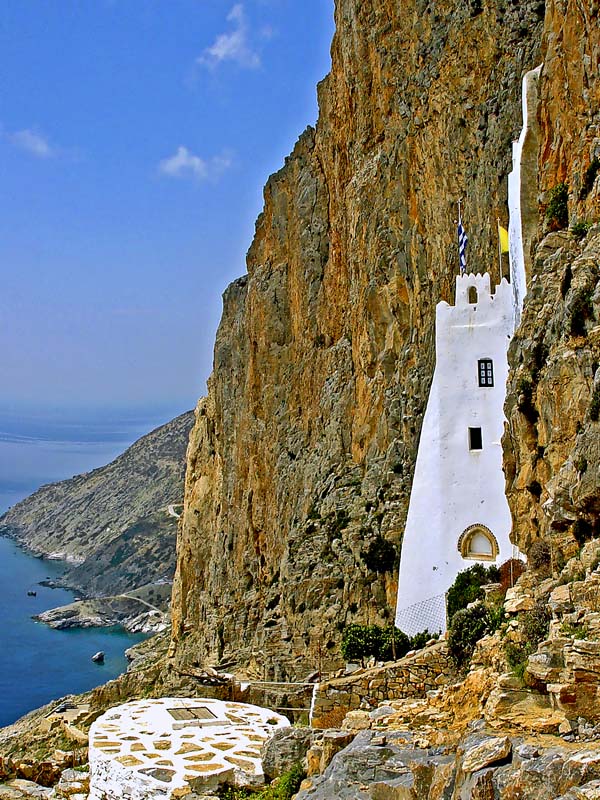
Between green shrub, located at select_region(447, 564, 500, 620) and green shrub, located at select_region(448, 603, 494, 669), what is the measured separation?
2969 millimetres

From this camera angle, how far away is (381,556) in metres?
23.6

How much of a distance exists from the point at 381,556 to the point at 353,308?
986 cm

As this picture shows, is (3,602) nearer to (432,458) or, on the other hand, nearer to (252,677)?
(252,677)

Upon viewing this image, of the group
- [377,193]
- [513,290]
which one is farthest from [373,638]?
[377,193]

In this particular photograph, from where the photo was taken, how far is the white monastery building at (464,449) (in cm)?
1956

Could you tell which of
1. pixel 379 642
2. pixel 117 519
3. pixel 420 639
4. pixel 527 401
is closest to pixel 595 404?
pixel 527 401

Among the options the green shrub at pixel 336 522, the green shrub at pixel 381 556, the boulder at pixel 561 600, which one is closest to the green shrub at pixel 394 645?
the green shrub at pixel 381 556

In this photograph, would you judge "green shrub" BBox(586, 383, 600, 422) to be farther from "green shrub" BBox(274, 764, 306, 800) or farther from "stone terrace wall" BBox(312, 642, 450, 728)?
"green shrub" BBox(274, 764, 306, 800)

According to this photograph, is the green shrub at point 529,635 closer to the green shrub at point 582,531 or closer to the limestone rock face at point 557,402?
the green shrub at point 582,531

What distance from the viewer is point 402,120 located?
2788 centimetres

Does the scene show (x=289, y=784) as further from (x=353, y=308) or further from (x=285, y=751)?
(x=353, y=308)

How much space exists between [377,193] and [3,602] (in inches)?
3000

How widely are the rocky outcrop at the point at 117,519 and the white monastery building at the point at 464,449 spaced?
5878 cm

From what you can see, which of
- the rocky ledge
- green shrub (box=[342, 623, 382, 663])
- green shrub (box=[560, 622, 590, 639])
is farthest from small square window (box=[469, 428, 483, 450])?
the rocky ledge
